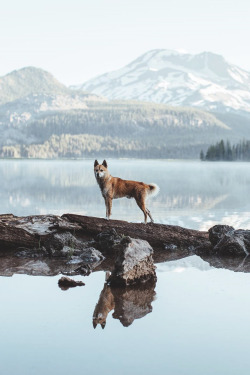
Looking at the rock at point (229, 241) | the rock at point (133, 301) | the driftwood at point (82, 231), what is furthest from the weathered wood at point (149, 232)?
the rock at point (133, 301)

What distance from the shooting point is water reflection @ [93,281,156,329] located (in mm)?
8584

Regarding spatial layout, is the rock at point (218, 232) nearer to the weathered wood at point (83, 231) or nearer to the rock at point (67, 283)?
the weathered wood at point (83, 231)

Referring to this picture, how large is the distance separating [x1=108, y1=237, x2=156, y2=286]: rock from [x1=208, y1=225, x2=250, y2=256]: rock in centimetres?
352

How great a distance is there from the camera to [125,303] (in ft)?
30.4

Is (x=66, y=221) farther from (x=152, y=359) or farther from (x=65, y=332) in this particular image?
(x=152, y=359)

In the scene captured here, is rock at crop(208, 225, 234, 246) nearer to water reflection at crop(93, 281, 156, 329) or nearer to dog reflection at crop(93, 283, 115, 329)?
water reflection at crop(93, 281, 156, 329)

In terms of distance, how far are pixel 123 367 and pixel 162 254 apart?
7.39 metres

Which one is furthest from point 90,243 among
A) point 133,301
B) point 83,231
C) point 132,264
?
point 133,301

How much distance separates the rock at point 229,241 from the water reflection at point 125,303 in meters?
3.97

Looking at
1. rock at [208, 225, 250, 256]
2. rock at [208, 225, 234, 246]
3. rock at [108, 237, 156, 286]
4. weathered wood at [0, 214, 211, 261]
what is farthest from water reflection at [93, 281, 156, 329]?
rock at [208, 225, 234, 246]

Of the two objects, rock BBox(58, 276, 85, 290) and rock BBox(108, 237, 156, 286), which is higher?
rock BBox(108, 237, 156, 286)

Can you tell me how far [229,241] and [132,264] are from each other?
4.18 metres

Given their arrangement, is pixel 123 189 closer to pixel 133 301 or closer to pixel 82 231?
pixel 82 231

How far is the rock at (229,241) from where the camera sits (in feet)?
45.6
